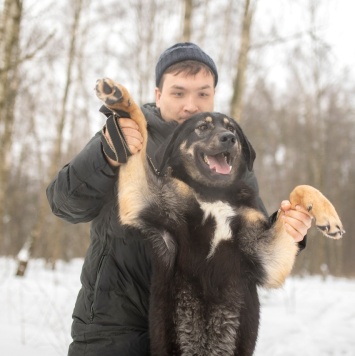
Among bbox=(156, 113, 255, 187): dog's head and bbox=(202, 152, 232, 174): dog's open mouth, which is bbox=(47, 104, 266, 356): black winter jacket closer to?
bbox=(156, 113, 255, 187): dog's head

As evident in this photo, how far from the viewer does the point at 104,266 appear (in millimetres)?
2123

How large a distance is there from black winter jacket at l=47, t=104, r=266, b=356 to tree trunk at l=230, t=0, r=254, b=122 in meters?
4.28

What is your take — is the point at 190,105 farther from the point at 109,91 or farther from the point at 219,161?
the point at 109,91

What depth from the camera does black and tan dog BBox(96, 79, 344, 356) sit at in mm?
2037

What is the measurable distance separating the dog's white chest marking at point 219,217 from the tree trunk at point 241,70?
13.3 feet

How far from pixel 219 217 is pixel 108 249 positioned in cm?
58

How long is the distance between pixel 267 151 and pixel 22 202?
620 inches

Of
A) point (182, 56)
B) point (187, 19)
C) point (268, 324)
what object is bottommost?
point (268, 324)

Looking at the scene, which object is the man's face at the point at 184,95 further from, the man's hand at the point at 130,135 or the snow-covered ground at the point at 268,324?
the snow-covered ground at the point at 268,324

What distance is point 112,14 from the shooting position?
52.5 ft

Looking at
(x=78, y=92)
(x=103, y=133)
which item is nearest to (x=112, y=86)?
(x=103, y=133)

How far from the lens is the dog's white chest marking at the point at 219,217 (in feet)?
7.16

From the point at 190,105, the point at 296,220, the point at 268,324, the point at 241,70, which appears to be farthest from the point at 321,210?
the point at 241,70

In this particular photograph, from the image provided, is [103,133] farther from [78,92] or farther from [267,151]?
[267,151]
